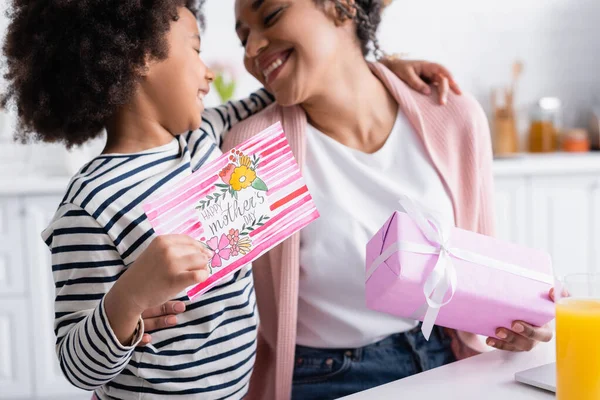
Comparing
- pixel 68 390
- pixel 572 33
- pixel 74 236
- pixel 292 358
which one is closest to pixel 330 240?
pixel 292 358

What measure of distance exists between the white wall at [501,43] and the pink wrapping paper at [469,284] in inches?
90.6

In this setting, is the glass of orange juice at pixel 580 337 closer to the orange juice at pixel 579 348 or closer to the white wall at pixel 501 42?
the orange juice at pixel 579 348

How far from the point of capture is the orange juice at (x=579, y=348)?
0.78 m

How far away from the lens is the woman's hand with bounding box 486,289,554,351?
98cm

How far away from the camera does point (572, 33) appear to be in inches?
134

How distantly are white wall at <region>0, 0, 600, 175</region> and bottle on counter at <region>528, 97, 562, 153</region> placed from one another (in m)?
0.12

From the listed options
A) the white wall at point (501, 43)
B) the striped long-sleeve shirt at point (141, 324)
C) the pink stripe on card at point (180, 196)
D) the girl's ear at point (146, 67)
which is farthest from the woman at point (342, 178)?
the white wall at point (501, 43)

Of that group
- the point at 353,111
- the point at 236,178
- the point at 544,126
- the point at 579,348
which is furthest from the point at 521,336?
the point at 544,126

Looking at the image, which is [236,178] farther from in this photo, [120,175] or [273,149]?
[120,175]

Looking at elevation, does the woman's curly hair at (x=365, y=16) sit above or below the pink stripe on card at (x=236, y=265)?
above

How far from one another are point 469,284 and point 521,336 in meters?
0.16

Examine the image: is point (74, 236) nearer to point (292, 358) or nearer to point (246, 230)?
point (246, 230)

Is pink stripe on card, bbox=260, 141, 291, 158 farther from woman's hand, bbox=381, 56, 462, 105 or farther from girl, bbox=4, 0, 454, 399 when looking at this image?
woman's hand, bbox=381, 56, 462, 105

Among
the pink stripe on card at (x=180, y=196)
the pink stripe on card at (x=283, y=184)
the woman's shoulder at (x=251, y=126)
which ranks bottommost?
the pink stripe on card at (x=180, y=196)
